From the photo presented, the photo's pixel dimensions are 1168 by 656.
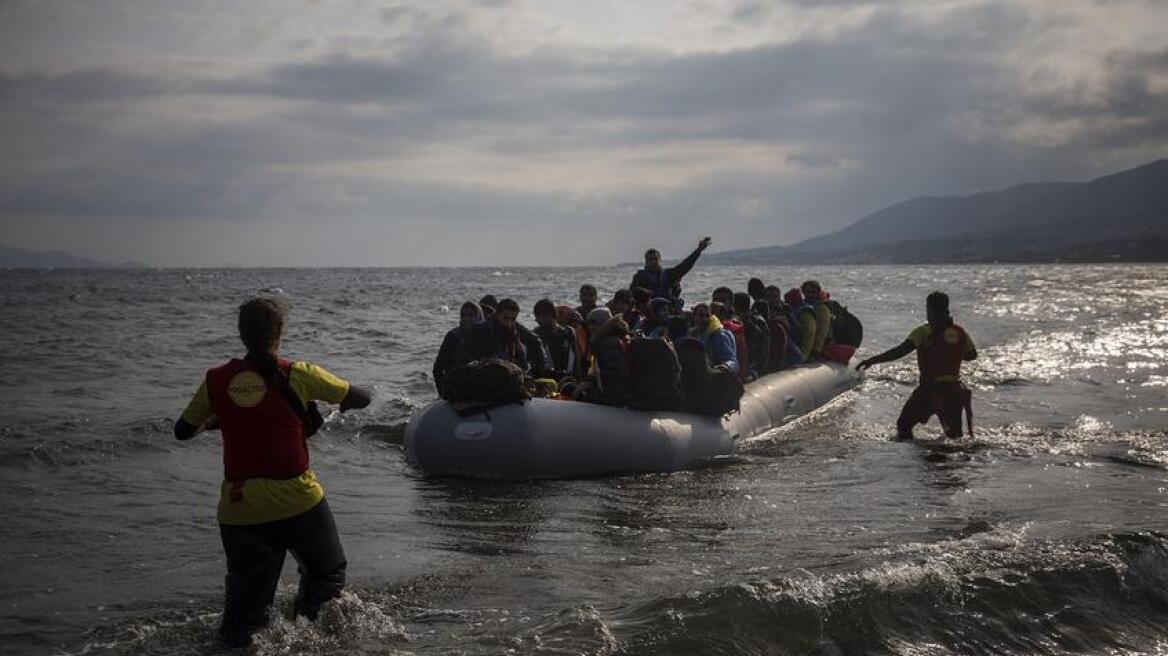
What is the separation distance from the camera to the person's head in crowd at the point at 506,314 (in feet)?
33.5

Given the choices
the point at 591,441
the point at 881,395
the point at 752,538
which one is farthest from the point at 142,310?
the point at 752,538

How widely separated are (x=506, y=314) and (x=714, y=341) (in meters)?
2.32

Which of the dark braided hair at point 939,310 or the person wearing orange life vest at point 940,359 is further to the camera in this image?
the person wearing orange life vest at point 940,359

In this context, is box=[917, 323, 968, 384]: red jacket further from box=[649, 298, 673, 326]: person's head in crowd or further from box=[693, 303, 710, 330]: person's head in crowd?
box=[649, 298, 673, 326]: person's head in crowd

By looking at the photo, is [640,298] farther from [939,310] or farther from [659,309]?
[939,310]

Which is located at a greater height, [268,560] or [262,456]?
[262,456]

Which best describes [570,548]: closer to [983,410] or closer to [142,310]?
[983,410]

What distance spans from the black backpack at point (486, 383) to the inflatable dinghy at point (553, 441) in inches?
4.2

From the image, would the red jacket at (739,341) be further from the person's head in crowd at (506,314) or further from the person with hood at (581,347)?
the person's head in crowd at (506,314)

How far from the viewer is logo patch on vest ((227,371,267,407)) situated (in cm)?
446

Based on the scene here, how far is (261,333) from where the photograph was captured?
4.45 m

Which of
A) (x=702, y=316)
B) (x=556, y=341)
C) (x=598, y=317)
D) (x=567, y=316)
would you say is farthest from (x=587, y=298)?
(x=702, y=316)

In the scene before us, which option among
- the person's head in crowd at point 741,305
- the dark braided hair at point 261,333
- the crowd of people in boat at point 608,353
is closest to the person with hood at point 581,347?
the crowd of people in boat at point 608,353

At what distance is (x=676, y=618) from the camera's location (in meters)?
5.48
